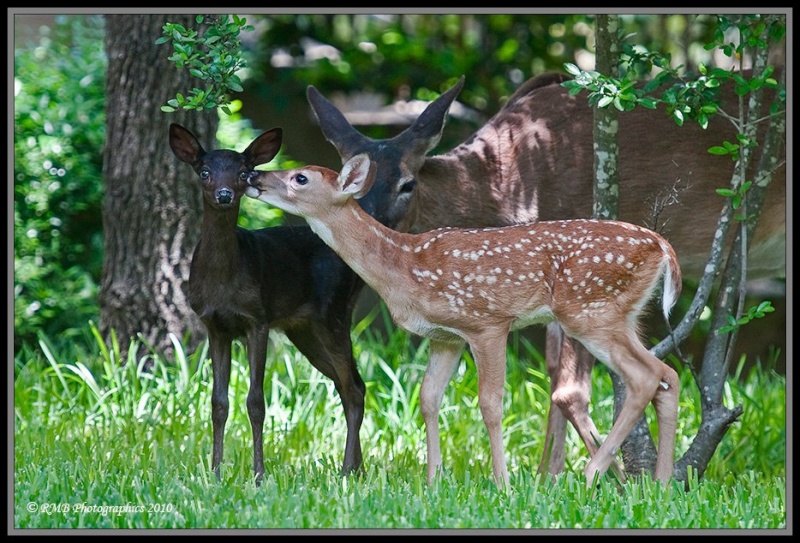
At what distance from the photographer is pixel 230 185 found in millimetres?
5957

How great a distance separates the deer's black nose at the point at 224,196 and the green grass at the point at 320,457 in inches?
52.7

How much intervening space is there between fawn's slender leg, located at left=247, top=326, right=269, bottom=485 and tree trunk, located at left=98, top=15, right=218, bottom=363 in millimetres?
2492

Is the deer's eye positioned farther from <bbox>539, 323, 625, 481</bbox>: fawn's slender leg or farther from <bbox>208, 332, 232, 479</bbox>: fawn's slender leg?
<bbox>208, 332, 232, 479</bbox>: fawn's slender leg

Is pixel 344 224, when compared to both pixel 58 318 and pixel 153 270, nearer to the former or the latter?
pixel 153 270

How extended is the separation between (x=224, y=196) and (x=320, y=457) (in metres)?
2.10

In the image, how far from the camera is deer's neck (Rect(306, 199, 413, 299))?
5.93 meters

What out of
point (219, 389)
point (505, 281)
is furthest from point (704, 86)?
point (219, 389)

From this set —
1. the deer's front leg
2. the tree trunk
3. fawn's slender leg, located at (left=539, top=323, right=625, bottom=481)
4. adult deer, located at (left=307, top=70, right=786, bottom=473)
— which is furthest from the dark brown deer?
the tree trunk

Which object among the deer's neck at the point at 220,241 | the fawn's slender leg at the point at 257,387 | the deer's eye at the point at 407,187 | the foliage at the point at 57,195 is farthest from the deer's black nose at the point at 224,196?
the foliage at the point at 57,195

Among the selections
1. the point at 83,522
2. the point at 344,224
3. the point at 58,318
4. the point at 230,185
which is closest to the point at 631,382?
the point at 344,224

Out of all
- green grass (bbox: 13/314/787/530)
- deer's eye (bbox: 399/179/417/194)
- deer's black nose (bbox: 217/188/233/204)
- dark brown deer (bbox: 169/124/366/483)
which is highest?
deer's black nose (bbox: 217/188/233/204)

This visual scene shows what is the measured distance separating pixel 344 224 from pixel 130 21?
11.5 ft

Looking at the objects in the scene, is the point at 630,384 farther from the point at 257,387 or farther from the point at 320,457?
the point at 320,457

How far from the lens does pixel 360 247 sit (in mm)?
5938
